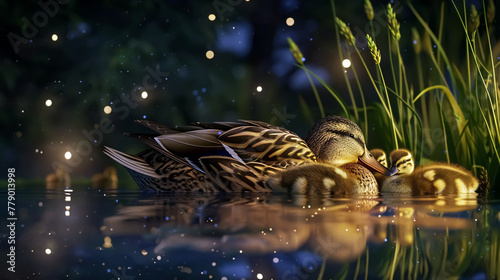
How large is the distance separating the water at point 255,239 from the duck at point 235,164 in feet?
1.37

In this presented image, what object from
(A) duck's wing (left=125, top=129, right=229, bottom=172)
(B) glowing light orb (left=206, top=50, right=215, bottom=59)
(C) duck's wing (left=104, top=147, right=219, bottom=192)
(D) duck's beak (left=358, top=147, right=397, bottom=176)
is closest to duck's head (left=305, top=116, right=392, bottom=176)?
(D) duck's beak (left=358, top=147, right=397, bottom=176)

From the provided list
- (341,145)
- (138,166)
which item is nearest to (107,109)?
(138,166)

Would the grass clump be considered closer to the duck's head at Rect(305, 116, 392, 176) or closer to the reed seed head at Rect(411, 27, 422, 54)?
the reed seed head at Rect(411, 27, 422, 54)

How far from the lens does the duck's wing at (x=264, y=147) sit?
5.81 m

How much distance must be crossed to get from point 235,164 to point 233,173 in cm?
8

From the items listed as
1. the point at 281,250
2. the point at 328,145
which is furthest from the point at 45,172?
the point at 281,250

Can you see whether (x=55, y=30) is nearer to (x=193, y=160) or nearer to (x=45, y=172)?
(x=45, y=172)

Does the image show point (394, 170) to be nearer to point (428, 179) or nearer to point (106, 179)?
point (428, 179)

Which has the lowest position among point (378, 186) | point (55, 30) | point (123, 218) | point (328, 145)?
point (123, 218)

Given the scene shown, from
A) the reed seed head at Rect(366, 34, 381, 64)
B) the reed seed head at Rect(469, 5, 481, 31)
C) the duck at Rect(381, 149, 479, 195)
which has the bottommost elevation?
the duck at Rect(381, 149, 479, 195)

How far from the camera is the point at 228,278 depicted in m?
2.78

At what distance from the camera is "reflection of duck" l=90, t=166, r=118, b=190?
24.8 ft

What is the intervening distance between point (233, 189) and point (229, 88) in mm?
2155

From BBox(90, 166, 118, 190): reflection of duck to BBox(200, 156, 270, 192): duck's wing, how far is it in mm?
2123
